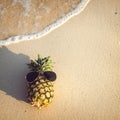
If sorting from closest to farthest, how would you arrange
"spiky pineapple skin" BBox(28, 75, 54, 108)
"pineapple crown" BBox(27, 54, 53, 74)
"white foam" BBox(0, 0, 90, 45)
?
"spiky pineapple skin" BBox(28, 75, 54, 108)
"pineapple crown" BBox(27, 54, 53, 74)
"white foam" BBox(0, 0, 90, 45)

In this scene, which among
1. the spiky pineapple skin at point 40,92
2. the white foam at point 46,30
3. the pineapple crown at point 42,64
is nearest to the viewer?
the spiky pineapple skin at point 40,92

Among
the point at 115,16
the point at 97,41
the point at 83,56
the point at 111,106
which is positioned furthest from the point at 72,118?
the point at 115,16

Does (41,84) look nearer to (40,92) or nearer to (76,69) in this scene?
(40,92)

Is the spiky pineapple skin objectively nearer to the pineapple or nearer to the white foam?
the pineapple

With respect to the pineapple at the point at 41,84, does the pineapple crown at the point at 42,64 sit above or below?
above

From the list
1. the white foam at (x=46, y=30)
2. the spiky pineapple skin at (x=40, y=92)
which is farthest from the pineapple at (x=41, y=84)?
the white foam at (x=46, y=30)

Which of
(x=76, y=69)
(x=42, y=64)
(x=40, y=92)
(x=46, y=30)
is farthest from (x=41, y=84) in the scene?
(x=46, y=30)

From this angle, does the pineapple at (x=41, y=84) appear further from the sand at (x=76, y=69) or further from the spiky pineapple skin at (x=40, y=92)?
the sand at (x=76, y=69)

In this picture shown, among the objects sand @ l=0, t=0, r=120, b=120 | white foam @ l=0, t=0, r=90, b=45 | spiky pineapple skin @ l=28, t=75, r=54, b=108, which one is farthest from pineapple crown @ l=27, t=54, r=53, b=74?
white foam @ l=0, t=0, r=90, b=45
